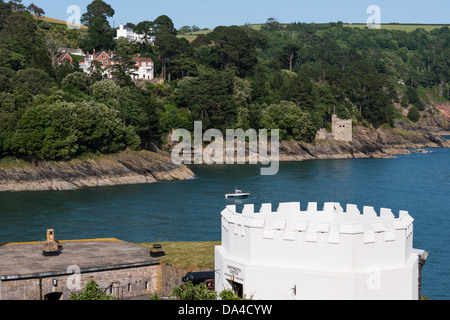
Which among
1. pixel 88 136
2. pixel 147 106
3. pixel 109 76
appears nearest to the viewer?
pixel 88 136

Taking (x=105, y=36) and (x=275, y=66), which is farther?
(x=275, y=66)

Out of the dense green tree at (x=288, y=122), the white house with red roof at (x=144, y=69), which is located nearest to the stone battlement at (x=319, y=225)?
the dense green tree at (x=288, y=122)

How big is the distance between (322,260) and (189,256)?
1505cm

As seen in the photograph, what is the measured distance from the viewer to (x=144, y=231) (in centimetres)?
A: 6431

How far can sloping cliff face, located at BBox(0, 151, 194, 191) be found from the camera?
90.1m

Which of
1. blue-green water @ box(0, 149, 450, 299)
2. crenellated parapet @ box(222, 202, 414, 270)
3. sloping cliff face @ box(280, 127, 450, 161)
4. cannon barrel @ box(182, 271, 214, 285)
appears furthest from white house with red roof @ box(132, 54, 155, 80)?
crenellated parapet @ box(222, 202, 414, 270)

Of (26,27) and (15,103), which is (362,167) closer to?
(15,103)

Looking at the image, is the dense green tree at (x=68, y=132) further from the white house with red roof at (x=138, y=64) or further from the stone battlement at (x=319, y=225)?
the stone battlement at (x=319, y=225)

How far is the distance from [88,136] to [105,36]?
75903 mm

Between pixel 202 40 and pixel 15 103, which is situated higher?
pixel 202 40

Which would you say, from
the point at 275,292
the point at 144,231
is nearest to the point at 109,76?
the point at 144,231

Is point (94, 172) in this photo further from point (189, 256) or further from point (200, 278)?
point (200, 278)

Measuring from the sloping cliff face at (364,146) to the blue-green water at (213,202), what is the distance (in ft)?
50.2
